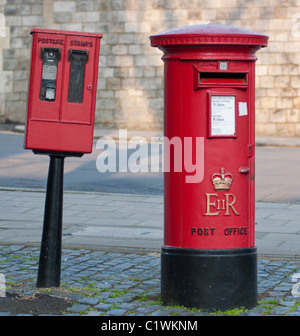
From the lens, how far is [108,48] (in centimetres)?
2155

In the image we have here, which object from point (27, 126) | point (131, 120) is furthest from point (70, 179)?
point (131, 120)

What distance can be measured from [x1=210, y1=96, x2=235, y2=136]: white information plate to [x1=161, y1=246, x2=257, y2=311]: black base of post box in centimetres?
77

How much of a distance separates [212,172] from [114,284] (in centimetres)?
121

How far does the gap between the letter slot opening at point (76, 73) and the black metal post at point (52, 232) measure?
1.40 ft

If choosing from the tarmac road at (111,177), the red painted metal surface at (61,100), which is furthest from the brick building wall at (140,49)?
the red painted metal surface at (61,100)

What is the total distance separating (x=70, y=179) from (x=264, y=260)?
5.83 meters

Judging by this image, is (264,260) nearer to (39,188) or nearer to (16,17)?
(39,188)

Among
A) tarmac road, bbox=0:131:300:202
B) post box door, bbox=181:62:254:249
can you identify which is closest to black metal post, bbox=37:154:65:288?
post box door, bbox=181:62:254:249

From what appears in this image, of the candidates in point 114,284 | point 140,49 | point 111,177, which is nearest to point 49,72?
point 114,284

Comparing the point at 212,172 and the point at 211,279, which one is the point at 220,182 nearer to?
the point at 212,172

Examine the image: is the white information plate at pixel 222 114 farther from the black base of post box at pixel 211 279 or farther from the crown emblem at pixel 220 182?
the black base of post box at pixel 211 279

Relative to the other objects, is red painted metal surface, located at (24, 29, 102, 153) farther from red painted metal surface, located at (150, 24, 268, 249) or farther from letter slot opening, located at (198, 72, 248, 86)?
letter slot opening, located at (198, 72, 248, 86)
